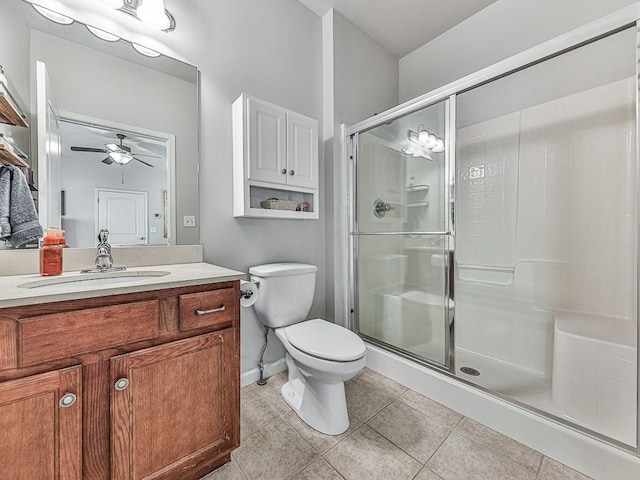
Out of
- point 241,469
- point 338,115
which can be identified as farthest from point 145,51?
point 241,469

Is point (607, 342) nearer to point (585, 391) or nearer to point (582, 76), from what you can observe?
point (585, 391)

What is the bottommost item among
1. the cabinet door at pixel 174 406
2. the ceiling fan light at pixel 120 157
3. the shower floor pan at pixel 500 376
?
the shower floor pan at pixel 500 376

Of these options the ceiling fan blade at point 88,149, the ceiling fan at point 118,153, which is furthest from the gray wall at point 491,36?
the ceiling fan blade at point 88,149

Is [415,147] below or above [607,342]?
above

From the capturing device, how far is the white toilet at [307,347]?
4.23 ft

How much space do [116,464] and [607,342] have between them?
2017 millimetres

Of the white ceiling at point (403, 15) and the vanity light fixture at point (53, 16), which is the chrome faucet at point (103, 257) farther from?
the white ceiling at point (403, 15)

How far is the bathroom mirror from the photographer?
1.17 m

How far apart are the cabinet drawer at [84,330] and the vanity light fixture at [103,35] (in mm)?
1313

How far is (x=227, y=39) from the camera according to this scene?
169 cm

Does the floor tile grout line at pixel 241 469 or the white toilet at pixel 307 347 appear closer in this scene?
the floor tile grout line at pixel 241 469

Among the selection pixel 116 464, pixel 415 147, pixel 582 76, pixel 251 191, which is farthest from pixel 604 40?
pixel 116 464

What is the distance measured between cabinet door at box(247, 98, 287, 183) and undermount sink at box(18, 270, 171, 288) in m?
0.77

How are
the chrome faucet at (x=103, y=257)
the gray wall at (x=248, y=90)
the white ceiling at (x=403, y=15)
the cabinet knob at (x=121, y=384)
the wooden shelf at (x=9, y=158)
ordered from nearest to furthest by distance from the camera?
the cabinet knob at (x=121, y=384)
the wooden shelf at (x=9, y=158)
the chrome faucet at (x=103, y=257)
the gray wall at (x=248, y=90)
the white ceiling at (x=403, y=15)
